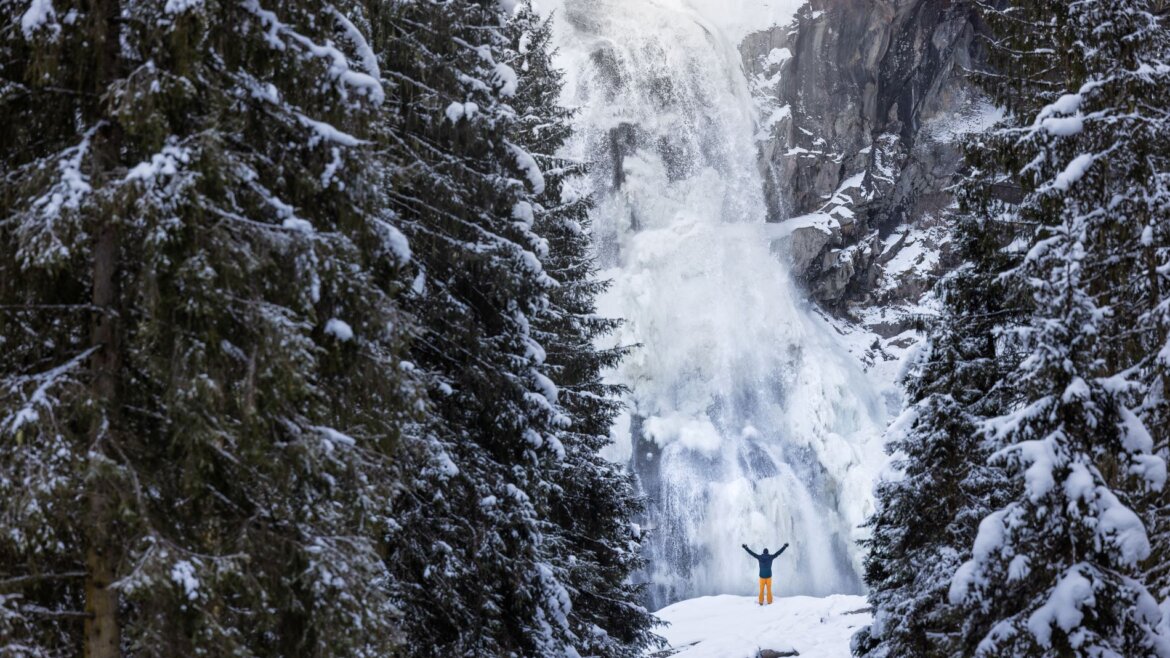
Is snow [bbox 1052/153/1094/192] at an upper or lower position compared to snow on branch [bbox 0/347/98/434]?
upper

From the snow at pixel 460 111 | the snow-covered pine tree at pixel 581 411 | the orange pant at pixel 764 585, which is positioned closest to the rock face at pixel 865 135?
the orange pant at pixel 764 585

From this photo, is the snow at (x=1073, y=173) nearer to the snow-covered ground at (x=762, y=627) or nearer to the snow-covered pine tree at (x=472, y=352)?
the snow-covered pine tree at (x=472, y=352)

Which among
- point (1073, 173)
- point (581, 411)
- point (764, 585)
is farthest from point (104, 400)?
point (764, 585)

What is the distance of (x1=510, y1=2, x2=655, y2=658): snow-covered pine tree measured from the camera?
11.9 meters

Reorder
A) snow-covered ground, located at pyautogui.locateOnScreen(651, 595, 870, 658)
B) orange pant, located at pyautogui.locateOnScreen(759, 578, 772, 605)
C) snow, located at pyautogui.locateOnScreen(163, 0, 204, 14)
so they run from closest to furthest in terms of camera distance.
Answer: snow, located at pyautogui.locateOnScreen(163, 0, 204, 14), snow-covered ground, located at pyautogui.locateOnScreen(651, 595, 870, 658), orange pant, located at pyautogui.locateOnScreen(759, 578, 772, 605)

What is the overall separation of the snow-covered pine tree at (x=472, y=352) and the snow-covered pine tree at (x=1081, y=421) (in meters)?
3.93

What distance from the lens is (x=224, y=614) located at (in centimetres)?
460

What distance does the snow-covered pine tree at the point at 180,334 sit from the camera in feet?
13.7

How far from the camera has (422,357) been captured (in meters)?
9.13

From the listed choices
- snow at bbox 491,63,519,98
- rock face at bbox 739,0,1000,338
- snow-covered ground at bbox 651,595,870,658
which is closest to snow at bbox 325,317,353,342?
snow at bbox 491,63,519,98

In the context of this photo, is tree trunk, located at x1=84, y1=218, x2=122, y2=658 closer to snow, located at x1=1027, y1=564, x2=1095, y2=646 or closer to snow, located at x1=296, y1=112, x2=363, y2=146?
snow, located at x1=296, y1=112, x2=363, y2=146

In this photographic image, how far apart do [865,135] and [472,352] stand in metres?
34.8

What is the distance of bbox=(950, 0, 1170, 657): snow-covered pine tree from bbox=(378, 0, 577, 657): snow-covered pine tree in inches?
155

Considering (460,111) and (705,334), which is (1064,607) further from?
(705,334)
